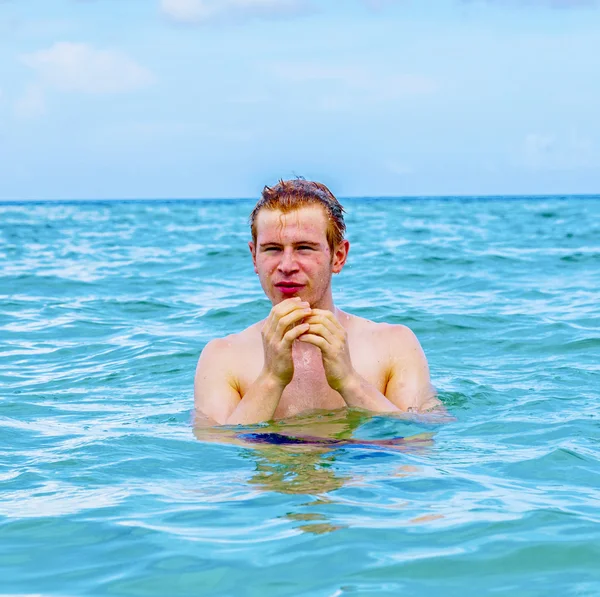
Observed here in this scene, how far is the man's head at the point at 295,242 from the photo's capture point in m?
4.73

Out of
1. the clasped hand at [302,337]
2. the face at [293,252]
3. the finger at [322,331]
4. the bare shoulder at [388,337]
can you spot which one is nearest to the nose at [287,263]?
the face at [293,252]

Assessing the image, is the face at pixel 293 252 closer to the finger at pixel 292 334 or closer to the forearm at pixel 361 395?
the finger at pixel 292 334

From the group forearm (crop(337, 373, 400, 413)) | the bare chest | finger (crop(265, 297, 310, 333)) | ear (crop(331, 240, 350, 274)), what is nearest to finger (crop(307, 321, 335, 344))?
finger (crop(265, 297, 310, 333))

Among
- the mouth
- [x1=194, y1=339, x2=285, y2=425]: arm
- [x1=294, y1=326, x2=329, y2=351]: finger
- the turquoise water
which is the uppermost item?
the mouth

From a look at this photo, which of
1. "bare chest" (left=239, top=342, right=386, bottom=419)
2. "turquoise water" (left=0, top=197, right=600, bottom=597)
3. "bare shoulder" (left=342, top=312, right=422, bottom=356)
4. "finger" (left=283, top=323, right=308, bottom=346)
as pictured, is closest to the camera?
"turquoise water" (left=0, top=197, right=600, bottom=597)

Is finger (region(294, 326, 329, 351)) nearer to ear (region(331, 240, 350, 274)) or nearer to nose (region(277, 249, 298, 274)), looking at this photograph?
nose (region(277, 249, 298, 274))

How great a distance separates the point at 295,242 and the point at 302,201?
22 centimetres

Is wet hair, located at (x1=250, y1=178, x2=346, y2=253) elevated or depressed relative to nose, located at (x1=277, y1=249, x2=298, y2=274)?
elevated

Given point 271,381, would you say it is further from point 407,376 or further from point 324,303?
point 407,376

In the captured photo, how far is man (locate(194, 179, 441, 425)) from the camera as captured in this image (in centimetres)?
456

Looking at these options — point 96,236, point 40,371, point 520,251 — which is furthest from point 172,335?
point 96,236

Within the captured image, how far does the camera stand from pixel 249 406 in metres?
4.73

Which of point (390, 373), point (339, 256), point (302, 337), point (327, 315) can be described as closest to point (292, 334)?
point (302, 337)

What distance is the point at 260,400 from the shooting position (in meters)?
4.68
